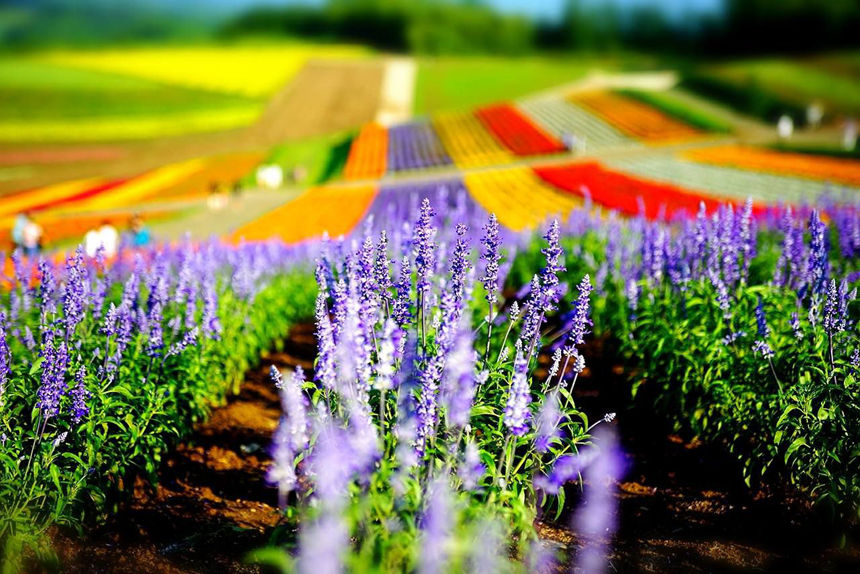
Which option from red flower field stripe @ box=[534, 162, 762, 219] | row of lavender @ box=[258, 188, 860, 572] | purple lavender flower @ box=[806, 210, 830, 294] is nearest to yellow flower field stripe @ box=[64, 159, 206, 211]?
red flower field stripe @ box=[534, 162, 762, 219]

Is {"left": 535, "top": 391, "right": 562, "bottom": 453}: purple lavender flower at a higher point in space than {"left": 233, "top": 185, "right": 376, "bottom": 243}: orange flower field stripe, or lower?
higher

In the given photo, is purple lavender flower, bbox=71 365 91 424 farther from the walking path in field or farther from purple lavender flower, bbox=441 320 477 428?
the walking path in field

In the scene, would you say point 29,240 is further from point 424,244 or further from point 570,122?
point 570,122

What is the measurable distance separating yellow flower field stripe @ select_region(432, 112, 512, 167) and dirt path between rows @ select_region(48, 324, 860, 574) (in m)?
31.5

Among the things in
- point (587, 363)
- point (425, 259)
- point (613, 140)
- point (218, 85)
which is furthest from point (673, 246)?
point (218, 85)

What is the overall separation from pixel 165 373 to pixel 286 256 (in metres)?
6.59

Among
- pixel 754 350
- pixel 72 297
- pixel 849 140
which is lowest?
pixel 72 297

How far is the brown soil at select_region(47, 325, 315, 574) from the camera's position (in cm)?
456

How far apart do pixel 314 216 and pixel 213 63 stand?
49.0 meters

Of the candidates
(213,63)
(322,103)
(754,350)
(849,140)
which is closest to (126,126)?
(322,103)

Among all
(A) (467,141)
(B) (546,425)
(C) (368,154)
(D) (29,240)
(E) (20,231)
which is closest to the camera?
(B) (546,425)

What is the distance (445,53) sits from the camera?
259 ft

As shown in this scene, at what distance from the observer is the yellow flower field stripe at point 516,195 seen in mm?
22547

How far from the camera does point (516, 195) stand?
89.0 feet
